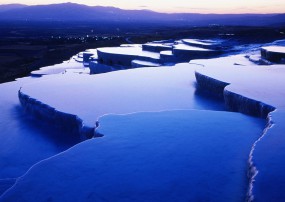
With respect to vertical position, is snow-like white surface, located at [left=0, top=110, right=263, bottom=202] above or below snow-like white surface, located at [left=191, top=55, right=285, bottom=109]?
below

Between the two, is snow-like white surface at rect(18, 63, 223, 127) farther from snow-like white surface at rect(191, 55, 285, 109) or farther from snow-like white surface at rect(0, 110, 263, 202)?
snow-like white surface at rect(0, 110, 263, 202)

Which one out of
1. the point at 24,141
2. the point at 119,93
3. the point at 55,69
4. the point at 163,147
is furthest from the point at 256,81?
the point at 55,69

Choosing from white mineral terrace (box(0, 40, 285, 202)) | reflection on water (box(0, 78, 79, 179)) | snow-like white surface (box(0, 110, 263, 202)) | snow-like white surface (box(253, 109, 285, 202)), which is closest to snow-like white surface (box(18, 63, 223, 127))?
white mineral terrace (box(0, 40, 285, 202))

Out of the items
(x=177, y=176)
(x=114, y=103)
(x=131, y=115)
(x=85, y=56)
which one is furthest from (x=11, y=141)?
(x=85, y=56)

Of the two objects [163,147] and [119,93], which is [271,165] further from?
[119,93]

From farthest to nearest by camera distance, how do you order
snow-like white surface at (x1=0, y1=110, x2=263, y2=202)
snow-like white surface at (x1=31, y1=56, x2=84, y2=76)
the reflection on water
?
snow-like white surface at (x1=31, y1=56, x2=84, y2=76) < the reflection on water < snow-like white surface at (x1=0, y1=110, x2=263, y2=202)

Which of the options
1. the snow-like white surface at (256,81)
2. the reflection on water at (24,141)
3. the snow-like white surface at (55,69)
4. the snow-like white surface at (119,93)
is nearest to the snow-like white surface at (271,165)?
the snow-like white surface at (256,81)
